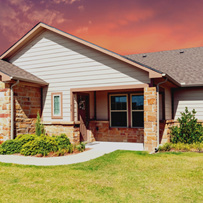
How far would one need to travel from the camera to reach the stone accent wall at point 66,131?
35.3ft

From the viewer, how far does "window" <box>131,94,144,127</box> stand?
12.3 m

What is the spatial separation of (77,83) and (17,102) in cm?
289

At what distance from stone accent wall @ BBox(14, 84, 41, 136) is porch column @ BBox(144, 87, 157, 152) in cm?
553

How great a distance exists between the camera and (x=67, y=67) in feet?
36.7

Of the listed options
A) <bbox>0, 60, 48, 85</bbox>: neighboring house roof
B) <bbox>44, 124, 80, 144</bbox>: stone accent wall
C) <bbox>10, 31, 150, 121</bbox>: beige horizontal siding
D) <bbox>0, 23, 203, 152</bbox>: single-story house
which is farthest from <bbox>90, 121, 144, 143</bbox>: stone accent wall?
<bbox>0, 60, 48, 85</bbox>: neighboring house roof

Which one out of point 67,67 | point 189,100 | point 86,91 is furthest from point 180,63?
point 67,67

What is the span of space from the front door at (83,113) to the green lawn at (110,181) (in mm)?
4214

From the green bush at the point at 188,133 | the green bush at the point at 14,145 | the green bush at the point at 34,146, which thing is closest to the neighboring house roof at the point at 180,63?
the green bush at the point at 188,133

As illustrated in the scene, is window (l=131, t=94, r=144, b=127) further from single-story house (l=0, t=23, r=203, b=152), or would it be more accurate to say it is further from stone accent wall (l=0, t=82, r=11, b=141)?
stone accent wall (l=0, t=82, r=11, b=141)

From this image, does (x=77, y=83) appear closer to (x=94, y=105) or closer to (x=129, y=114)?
(x=94, y=105)

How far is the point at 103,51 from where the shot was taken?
33.3 feet

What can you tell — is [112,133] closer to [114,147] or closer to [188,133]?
[114,147]

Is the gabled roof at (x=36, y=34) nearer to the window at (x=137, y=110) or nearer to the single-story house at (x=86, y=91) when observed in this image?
the single-story house at (x=86, y=91)

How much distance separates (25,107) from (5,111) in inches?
40.2
